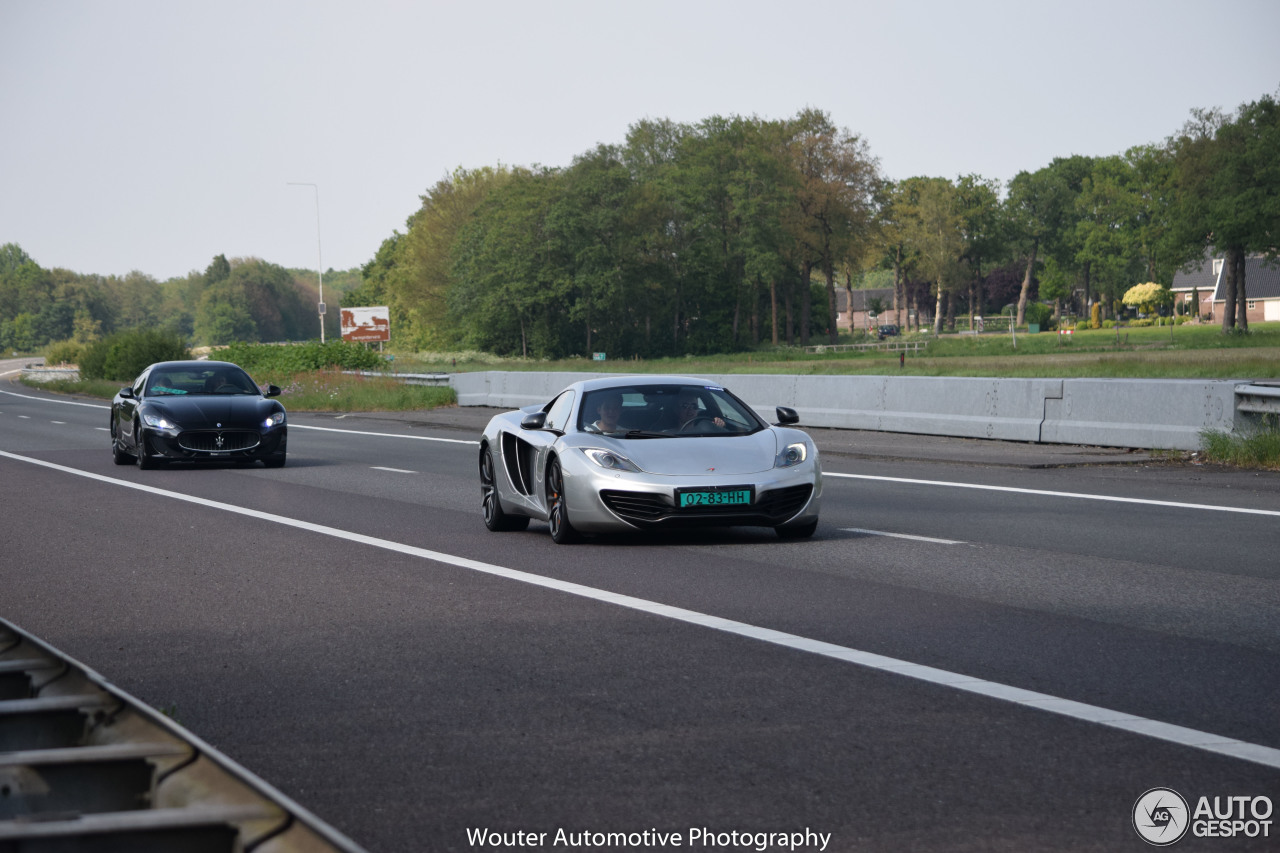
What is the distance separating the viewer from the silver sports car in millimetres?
9984

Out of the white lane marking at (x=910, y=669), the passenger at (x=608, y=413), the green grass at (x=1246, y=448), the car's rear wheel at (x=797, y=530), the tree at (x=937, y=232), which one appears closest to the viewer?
the white lane marking at (x=910, y=669)

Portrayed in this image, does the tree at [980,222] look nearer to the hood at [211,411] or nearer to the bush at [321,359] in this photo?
the bush at [321,359]

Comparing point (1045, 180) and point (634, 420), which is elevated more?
point (1045, 180)

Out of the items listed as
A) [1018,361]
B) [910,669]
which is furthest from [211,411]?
[1018,361]

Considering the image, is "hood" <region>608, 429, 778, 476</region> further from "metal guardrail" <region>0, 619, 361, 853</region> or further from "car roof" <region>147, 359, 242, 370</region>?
"car roof" <region>147, 359, 242, 370</region>

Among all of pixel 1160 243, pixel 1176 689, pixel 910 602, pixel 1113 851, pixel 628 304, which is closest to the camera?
pixel 1113 851

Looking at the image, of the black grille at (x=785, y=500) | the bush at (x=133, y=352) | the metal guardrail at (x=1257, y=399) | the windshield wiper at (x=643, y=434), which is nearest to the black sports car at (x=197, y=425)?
the windshield wiper at (x=643, y=434)

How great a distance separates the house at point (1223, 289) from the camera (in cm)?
12456

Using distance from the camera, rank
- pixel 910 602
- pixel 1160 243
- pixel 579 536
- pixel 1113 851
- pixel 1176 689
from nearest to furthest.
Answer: pixel 1113 851 → pixel 1176 689 → pixel 910 602 → pixel 579 536 → pixel 1160 243

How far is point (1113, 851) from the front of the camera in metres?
3.64

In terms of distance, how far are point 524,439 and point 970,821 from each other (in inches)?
299

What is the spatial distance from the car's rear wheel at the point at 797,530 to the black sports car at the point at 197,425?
1011 centimetres

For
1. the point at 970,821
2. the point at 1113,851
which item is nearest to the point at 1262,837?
the point at 1113,851

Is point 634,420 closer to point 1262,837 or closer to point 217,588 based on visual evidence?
point 217,588
